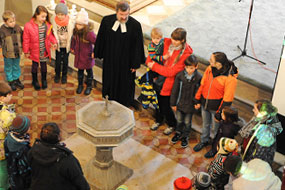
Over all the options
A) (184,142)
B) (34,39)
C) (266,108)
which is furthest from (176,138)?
(34,39)

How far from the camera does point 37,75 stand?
25.5 ft

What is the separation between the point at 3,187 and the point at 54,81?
263 cm

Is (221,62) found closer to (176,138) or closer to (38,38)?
(176,138)

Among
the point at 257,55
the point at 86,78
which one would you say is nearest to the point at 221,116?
the point at 257,55

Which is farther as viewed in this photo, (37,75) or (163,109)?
(37,75)

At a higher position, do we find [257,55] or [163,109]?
[257,55]

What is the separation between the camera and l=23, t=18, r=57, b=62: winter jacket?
6.91 m

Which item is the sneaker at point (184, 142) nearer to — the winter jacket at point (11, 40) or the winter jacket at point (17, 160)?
the winter jacket at point (17, 160)

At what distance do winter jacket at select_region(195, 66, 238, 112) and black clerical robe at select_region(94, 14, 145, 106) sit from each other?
1.14 meters

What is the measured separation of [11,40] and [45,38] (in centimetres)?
51

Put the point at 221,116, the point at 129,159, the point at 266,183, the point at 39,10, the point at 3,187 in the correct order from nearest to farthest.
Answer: the point at 266,183 → the point at 3,187 → the point at 221,116 → the point at 129,159 → the point at 39,10

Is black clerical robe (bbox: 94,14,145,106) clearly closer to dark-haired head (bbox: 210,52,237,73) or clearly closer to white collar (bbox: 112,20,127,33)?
white collar (bbox: 112,20,127,33)

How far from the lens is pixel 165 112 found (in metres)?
6.60

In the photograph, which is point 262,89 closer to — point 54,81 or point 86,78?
point 86,78
